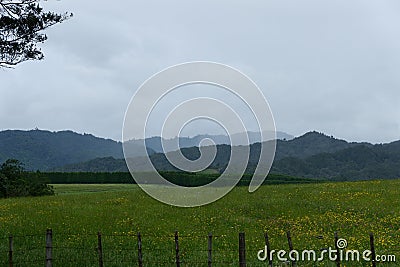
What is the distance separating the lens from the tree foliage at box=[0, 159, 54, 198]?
5022cm

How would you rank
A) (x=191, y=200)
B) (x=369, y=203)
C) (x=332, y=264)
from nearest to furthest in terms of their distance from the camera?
1. (x=332, y=264)
2. (x=369, y=203)
3. (x=191, y=200)

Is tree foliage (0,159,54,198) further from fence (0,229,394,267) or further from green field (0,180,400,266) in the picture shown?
fence (0,229,394,267)

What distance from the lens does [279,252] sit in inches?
632

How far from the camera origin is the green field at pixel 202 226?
16984mm

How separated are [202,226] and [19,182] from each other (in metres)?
33.4

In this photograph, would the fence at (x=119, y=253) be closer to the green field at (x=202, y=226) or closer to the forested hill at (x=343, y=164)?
the green field at (x=202, y=226)

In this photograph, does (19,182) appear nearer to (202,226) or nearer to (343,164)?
(202,226)

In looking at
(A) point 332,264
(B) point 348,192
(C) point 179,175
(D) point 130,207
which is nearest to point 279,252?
(A) point 332,264

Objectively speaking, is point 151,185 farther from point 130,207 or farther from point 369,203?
point 369,203

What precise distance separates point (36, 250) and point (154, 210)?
1144 centimetres

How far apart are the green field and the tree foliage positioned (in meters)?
19.2

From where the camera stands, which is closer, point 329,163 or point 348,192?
point 348,192

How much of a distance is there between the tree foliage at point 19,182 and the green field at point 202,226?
19.2 m

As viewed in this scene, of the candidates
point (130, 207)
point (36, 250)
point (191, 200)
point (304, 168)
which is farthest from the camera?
point (304, 168)
